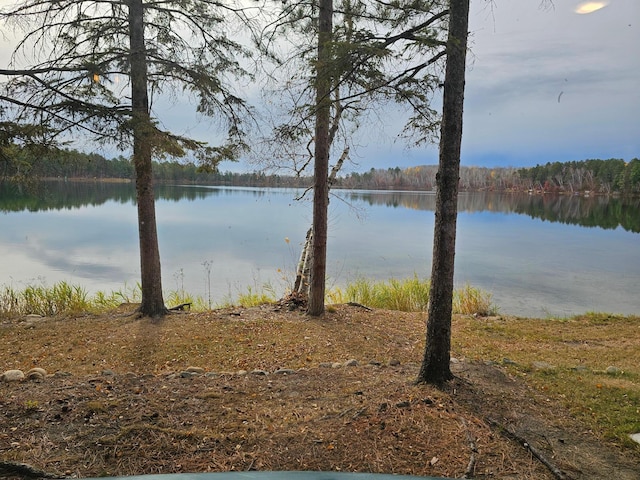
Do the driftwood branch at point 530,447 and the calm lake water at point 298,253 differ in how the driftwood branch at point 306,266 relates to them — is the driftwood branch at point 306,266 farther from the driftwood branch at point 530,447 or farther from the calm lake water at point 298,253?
the driftwood branch at point 530,447

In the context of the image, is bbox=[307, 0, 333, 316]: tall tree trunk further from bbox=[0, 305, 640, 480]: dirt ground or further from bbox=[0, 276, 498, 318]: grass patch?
bbox=[0, 305, 640, 480]: dirt ground

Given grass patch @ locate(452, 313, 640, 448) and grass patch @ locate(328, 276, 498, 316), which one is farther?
grass patch @ locate(328, 276, 498, 316)

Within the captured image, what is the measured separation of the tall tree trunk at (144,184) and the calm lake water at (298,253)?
109 cm

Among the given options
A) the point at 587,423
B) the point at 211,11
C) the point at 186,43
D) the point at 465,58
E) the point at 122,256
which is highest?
the point at 211,11

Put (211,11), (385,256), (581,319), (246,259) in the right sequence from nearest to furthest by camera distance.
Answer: (211,11) → (581,319) → (246,259) → (385,256)

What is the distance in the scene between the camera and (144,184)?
6.04m

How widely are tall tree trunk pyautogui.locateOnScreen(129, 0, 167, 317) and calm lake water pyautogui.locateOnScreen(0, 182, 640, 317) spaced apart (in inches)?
42.8

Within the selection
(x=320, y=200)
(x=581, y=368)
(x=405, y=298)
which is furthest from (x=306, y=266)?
(x=581, y=368)

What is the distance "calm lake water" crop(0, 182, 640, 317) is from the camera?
10.5 m

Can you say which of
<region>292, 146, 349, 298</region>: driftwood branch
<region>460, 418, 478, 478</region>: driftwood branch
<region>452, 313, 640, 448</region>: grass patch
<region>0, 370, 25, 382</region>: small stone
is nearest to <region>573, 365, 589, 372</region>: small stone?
<region>452, 313, 640, 448</region>: grass patch

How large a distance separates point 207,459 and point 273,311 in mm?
4610

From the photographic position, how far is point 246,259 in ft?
49.0

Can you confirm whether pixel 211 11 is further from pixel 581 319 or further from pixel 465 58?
pixel 581 319

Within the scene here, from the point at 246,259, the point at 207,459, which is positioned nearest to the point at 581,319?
the point at 207,459
